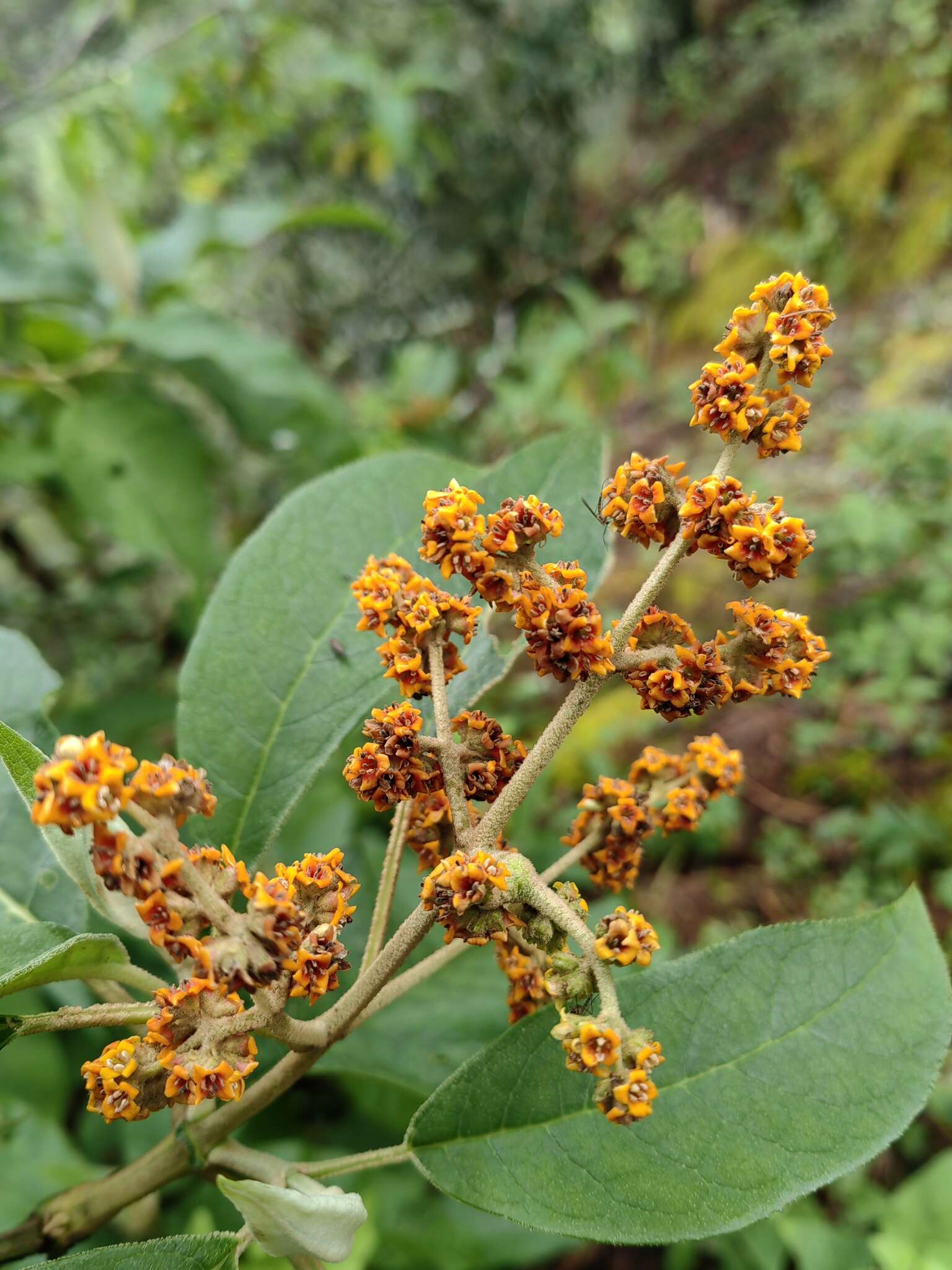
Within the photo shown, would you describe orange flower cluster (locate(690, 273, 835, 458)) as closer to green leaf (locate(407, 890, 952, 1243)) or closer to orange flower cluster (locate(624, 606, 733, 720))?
orange flower cluster (locate(624, 606, 733, 720))

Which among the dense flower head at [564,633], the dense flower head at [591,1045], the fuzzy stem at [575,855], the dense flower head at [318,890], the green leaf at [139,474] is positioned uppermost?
the green leaf at [139,474]

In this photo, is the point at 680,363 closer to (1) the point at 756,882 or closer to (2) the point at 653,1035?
(1) the point at 756,882

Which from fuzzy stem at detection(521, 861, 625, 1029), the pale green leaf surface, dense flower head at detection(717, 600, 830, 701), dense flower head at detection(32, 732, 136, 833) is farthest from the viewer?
the pale green leaf surface

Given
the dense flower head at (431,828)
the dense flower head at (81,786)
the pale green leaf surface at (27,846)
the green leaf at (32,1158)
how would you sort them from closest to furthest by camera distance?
the dense flower head at (81,786)
the dense flower head at (431,828)
the pale green leaf surface at (27,846)
the green leaf at (32,1158)

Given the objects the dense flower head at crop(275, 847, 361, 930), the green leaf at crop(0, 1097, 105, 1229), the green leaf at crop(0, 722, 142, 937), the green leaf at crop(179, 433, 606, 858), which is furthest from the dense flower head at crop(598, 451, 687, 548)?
the green leaf at crop(0, 1097, 105, 1229)

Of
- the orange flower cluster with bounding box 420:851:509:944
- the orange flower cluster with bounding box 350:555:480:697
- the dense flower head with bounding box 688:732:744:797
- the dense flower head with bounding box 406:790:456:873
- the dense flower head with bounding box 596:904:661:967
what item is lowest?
the dense flower head with bounding box 596:904:661:967

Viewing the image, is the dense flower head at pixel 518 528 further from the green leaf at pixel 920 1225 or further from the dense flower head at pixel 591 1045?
the green leaf at pixel 920 1225

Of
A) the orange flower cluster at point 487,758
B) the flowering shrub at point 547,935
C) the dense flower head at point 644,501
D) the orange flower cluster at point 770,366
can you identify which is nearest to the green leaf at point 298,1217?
the flowering shrub at point 547,935
